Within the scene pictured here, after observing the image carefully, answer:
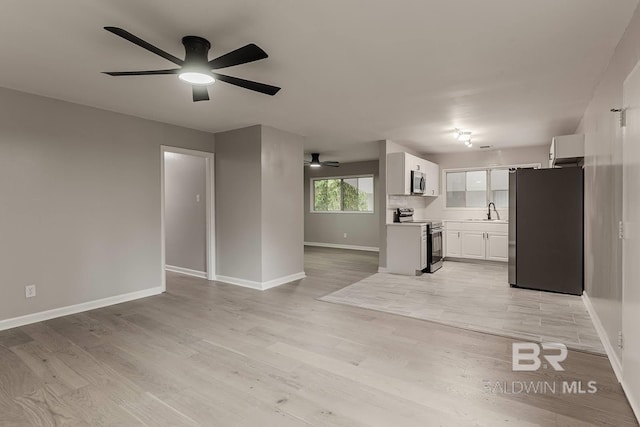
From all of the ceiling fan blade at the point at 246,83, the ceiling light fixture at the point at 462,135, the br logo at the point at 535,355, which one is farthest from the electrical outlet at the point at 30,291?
the ceiling light fixture at the point at 462,135

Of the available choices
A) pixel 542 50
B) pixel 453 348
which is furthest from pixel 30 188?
pixel 542 50

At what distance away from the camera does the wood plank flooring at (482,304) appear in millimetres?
3156

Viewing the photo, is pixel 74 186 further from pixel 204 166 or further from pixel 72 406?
pixel 72 406

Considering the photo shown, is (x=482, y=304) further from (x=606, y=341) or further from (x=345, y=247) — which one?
(x=345, y=247)

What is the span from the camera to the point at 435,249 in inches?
242

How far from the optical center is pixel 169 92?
135 inches

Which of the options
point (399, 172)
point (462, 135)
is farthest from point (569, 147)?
point (399, 172)

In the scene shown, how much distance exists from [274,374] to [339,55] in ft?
8.16

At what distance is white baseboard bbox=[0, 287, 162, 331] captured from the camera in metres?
3.33

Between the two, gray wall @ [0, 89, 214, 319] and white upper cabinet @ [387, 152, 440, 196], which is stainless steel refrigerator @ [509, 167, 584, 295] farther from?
Answer: gray wall @ [0, 89, 214, 319]

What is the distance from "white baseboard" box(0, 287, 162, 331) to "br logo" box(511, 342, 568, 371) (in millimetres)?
4294

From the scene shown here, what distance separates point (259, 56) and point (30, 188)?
3.04m

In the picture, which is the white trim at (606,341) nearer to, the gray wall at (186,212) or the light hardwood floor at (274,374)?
the light hardwood floor at (274,374)

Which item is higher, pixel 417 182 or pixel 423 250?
pixel 417 182
